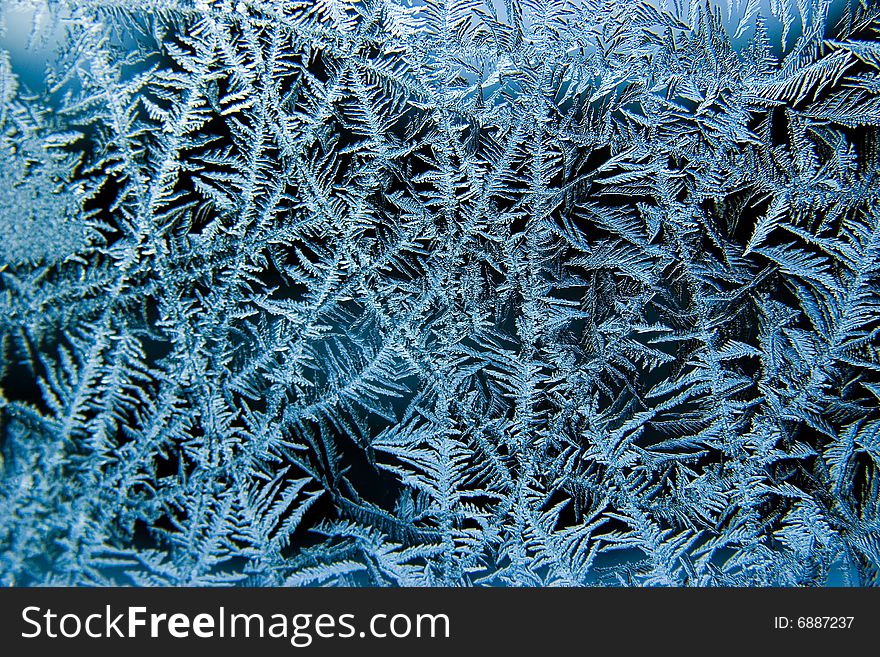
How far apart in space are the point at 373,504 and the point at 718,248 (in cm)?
48

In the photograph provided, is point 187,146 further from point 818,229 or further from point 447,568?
point 818,229

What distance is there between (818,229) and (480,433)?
443mm

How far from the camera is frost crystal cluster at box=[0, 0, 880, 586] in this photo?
21.7 inches

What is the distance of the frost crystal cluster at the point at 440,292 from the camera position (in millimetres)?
552

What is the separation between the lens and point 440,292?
1.90ft

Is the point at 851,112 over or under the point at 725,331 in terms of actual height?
over

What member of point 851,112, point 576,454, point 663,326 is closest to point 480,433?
point 576,454

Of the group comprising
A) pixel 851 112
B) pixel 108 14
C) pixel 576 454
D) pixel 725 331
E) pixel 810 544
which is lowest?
pixel 810 544

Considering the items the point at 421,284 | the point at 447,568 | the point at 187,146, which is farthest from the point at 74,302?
the point at 447,568

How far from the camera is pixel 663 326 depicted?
0.59 metres

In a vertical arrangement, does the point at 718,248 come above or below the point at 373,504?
above

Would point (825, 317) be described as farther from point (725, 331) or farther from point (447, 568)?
point (447, 568)

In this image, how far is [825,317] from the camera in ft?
1.94

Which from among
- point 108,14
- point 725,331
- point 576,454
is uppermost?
point 108,14
